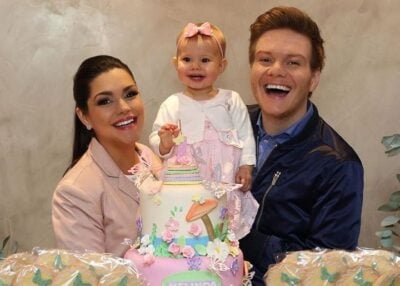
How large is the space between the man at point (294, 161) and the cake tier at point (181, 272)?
48 cm

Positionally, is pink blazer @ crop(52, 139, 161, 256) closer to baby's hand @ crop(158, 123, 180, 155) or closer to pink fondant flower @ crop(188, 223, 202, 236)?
baby's hand @ crop(158, 123, 180, 155)

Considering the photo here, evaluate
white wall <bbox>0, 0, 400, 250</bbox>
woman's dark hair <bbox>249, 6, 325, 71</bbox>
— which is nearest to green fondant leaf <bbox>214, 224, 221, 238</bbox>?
woman's dark hair <bbox>249, 6, 325, 71</bbox>

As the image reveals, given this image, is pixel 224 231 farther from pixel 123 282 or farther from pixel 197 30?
pixel 197 30

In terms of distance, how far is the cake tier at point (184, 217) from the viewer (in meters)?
1.48

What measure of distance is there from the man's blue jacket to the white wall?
3.20 ft

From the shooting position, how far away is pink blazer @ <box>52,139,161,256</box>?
6.03 ft

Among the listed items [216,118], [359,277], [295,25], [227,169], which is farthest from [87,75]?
[359,277]

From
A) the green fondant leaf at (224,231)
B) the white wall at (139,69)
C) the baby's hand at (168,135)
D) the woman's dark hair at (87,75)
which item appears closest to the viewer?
the green fondant leaf at (224,231)

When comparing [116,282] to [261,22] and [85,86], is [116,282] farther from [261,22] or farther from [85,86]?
[261,22]

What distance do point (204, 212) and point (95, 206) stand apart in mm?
515

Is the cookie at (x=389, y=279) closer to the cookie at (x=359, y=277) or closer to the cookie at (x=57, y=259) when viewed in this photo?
the cookie at (x=359, y=277)

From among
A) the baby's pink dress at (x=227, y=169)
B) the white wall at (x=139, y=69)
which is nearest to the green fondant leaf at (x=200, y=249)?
the baby's pink dress at (x=227, y=169)

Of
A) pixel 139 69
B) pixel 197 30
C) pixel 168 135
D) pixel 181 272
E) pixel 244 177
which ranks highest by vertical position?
pixel 197 30

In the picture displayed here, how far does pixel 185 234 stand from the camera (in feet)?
4.85
